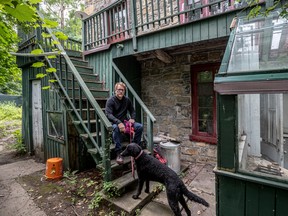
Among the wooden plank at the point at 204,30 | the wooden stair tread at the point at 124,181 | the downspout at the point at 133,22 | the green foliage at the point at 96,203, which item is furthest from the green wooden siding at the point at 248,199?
the downspout at the point at 133,22

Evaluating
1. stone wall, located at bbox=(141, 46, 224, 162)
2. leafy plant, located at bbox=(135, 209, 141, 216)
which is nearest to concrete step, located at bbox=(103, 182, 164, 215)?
leafy plant, located at bbox=(135, 209, 141, 216)

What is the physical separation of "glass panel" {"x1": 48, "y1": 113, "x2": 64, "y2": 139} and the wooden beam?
2631 millimetres

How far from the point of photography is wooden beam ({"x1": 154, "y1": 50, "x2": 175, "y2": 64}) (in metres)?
4.06

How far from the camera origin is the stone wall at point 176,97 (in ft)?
13.7

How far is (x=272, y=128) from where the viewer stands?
12.3 ft

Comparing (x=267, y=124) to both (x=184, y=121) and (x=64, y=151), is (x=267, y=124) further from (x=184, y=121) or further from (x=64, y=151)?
(x=64, y=151)

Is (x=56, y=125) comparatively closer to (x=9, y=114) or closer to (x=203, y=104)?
(x=203, y=104)

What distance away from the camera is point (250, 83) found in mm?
1482

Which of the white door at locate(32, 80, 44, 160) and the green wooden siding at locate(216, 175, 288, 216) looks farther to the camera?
the white door at locate(32, 80, 44, 160)

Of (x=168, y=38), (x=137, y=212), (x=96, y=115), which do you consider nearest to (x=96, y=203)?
(x=137, y=212)

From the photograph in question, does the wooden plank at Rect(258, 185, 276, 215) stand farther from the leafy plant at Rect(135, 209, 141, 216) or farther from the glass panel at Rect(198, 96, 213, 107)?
the glass panel at Rect(198, 96, 213, 107)

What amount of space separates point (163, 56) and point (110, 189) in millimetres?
3047

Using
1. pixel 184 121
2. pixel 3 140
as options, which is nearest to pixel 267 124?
pixel 184 121

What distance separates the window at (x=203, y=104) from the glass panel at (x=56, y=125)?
123 inches
